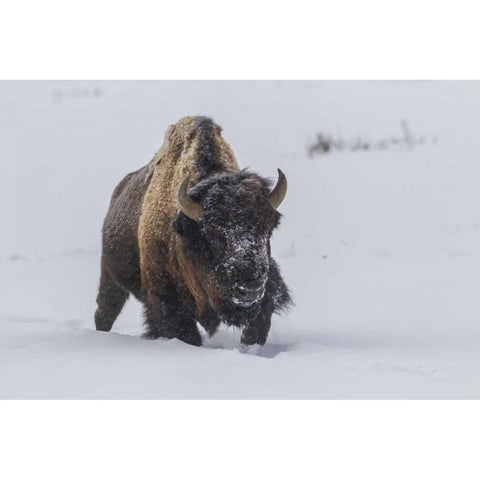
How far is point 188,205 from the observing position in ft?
14.5

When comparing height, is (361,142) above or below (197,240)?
above

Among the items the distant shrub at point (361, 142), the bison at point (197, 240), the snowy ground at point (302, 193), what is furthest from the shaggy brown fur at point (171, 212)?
the distant shrub at point (361, 142)

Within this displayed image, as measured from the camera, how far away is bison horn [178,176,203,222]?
4.39 meters

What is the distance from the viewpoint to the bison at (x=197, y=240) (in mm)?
4273

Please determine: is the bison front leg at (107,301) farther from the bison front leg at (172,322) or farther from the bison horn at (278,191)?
the bison horn at (278,191)

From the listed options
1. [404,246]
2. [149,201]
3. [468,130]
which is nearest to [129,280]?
[149,201]

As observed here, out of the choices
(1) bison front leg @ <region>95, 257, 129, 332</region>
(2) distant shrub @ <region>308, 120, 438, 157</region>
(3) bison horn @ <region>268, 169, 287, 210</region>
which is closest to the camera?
(3) bison horn @ <region>268, 169, 287, 210</region>

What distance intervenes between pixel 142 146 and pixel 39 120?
744 mm

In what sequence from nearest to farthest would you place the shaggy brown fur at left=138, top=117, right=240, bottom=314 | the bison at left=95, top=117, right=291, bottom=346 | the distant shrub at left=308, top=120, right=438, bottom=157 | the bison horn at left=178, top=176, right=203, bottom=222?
the bison at left=95, top=117, right=291, bottom=346 < the bison horn at left=178, top=176, right=203, bottom=222 < the shaggy brown fur at left=138, top=117, right=240, bottom=314 < the distant shrub at left=308, top=120, right=438, bottom=157

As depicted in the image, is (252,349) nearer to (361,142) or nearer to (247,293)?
(247,293)

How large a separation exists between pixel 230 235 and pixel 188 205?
30cm

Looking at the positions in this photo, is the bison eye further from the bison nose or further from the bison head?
the bison nose

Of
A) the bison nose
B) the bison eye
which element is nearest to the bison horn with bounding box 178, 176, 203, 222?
the bison eye

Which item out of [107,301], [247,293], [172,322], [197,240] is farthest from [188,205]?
[107,301]
